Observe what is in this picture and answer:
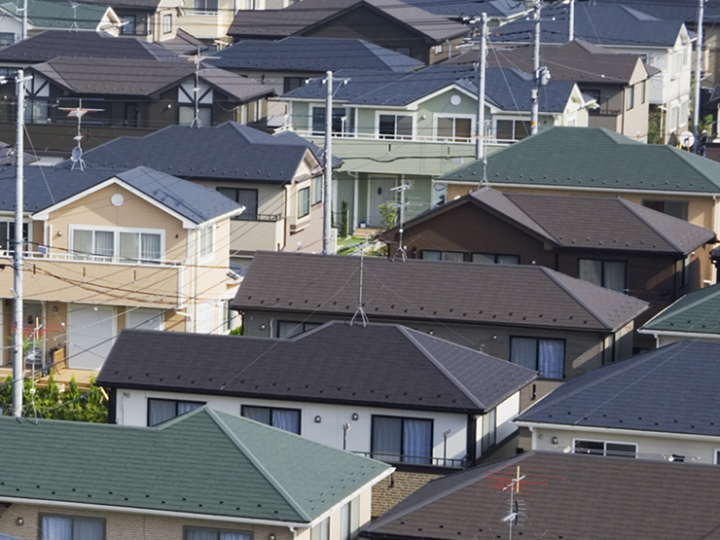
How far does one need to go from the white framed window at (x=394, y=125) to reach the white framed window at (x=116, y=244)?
19.1m

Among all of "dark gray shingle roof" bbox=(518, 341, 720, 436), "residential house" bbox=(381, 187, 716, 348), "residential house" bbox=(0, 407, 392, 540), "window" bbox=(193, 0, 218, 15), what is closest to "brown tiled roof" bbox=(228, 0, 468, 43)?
"window" bbox=(193, 0, 218, 15)

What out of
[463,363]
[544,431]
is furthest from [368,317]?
[544,431]

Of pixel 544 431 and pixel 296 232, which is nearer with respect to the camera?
pixel 544 431

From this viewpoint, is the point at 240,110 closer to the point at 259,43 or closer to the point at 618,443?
the point at 259,43

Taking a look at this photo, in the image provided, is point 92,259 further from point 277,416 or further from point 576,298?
point 277,416

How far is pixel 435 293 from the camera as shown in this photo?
35.1 meters

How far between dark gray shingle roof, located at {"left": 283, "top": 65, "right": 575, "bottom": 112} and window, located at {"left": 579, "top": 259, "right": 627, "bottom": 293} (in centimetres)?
1891

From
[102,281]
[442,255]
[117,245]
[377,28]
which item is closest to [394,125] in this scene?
[377,28]

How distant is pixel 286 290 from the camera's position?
35500mm

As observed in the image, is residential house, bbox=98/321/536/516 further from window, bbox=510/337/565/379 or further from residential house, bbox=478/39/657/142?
residential house, bbox=478/39/657/142

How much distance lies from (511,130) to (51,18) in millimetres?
29904

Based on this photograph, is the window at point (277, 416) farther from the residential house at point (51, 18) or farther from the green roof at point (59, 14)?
the green roof at point (59, 14)

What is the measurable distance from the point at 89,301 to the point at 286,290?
271 inches

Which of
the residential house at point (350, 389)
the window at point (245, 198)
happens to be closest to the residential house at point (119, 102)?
the window at point (245, 198)
